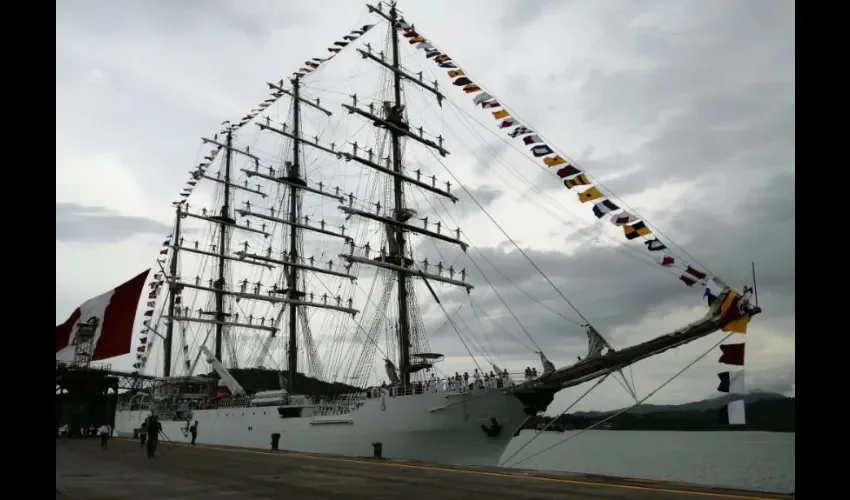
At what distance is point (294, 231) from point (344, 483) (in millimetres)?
39414

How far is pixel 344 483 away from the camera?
1338cm

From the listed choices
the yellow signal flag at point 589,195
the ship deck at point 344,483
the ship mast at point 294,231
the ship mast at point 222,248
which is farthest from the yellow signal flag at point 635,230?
the ship mast at point 222,248

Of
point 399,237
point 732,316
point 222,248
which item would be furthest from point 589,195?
point 222,248

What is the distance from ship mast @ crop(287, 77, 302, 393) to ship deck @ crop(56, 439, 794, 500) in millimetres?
27066

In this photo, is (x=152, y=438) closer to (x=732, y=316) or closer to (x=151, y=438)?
(x=151, y=438)

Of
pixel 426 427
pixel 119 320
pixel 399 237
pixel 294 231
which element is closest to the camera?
pixel 119 320

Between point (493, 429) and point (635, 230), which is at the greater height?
point (635, 230)

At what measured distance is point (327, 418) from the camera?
33625 mm

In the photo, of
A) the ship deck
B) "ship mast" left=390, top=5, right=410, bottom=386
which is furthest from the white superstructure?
the ship deck
